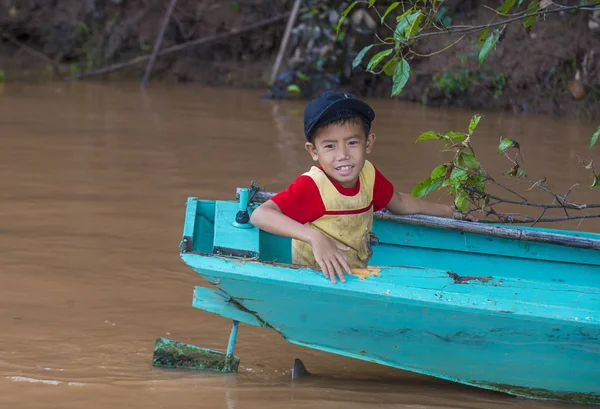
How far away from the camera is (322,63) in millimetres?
9820

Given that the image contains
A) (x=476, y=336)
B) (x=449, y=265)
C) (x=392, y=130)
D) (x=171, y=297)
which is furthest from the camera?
(x=392, y=130)

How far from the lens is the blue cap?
2.95m

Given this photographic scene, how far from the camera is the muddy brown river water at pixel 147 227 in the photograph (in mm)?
2879

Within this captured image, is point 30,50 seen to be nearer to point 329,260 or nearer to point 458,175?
point 458,175

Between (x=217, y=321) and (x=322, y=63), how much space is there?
6.48 meters

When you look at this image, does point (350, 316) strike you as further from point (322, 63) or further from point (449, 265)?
point (322, 63)

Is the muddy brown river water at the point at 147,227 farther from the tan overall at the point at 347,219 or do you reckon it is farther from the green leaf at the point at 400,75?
the green leaf at the point at 400,75

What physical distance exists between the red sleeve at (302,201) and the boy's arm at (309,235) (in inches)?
1.4

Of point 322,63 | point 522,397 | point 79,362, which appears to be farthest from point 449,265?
point 322,63

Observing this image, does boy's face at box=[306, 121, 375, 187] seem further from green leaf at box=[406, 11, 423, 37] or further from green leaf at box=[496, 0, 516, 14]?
green leaf at box=[496, 0, 516, 14]

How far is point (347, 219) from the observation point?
313 cm

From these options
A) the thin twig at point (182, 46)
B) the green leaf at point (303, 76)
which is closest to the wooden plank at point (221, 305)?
the green leaf at point (303, 76)

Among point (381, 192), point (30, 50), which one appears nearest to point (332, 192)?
point (381, 192)

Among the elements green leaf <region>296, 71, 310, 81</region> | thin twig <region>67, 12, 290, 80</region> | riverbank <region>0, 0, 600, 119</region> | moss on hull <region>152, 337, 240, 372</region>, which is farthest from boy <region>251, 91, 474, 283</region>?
thin twig <region>67, 12, 290, 80</region>
